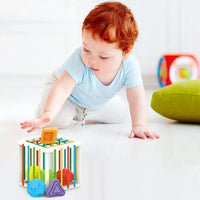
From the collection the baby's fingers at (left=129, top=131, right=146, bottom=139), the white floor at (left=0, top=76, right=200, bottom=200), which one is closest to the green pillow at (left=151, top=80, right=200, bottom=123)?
the white floor at (left=0, top=76, right=200, bottom=200)

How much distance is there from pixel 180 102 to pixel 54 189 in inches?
35.7

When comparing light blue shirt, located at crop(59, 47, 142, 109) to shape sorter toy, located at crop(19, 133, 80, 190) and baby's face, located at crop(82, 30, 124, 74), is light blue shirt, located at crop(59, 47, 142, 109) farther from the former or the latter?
shape sorter toy, located at crop(19, 133, 80, 190)

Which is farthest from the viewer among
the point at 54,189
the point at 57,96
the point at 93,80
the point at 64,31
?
the point at 64,31

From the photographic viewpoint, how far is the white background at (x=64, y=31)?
317cm

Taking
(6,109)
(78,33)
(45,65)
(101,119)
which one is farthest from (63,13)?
(101,119)

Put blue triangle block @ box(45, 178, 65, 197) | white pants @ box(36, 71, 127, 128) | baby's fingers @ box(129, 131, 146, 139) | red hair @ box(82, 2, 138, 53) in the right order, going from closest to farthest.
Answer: blue triangle block @ box(45, 178, 65, 197) → red hair @ box(82, 2, 138, 53) → baby's fingers @ box(129, 131, 146, 139) → white pants @ box(36, 71, 127, 128)

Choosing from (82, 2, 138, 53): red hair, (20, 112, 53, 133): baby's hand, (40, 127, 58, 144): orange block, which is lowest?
(20, 112, 53, 133): baby's hand

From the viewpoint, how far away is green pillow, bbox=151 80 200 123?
5.71ft

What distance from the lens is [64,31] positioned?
126 inches

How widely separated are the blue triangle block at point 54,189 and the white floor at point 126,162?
23mm

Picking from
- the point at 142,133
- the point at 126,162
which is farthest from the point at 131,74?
the point at 126,162

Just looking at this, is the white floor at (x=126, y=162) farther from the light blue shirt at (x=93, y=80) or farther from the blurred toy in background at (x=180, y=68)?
the blurred toy in background at (x=180, y=68)

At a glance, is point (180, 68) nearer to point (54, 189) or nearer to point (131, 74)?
point (131, 74)

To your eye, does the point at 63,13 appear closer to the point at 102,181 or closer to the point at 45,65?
the point at 45,65
